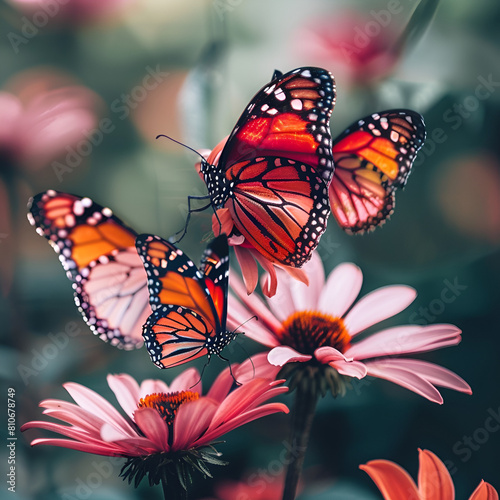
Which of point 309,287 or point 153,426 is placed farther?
point 309,287

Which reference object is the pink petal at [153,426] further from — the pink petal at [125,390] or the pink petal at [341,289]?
the pink petal at [341,289]

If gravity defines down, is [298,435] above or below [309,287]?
below

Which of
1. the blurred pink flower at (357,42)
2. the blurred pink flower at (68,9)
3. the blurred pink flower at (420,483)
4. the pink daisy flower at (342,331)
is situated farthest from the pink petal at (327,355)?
the blurred pink flower at (68,9)

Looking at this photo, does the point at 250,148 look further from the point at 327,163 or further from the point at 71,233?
the point at 71,233

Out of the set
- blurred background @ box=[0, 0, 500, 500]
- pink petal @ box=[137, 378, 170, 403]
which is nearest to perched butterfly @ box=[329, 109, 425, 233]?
blurred background @ box=[0, 0, 500, 500]

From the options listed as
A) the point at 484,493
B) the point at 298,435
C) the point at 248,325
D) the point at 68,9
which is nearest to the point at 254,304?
the point at 248,325

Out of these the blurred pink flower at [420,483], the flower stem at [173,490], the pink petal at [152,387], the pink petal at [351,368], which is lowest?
the flower stem at [173,490]

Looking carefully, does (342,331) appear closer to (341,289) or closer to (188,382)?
(341,289)
